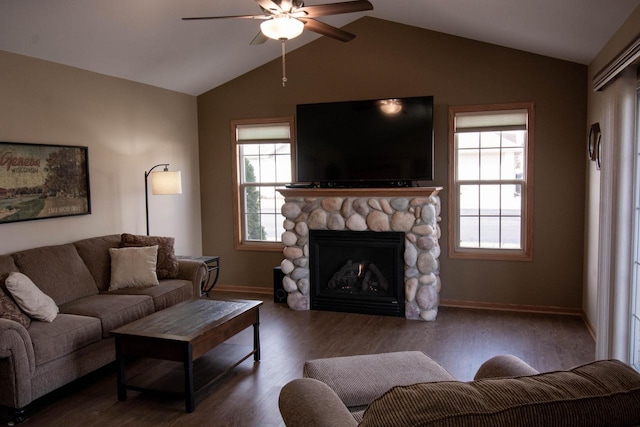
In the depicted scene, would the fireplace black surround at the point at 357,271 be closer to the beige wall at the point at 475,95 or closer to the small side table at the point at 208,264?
the beige wall at the point at 475,95

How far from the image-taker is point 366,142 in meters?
5.49

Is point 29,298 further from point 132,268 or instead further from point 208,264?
point 208,264

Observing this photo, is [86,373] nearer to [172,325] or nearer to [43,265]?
[172,325]

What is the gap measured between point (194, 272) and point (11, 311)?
5.94 ft

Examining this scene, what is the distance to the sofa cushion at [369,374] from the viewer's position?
2.34 metres

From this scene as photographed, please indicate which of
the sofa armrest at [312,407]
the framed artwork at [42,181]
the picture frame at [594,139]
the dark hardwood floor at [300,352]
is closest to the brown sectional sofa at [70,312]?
the dark hardwood floor at [300,352]

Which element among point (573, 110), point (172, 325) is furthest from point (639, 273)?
point (172, 325)

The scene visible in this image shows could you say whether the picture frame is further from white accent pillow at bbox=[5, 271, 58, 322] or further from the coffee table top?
white accent pillow at bbox=[5, 271, 58, 322]

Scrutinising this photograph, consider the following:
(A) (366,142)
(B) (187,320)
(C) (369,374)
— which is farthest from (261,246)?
(C) (369,374)

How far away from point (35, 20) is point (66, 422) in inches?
114

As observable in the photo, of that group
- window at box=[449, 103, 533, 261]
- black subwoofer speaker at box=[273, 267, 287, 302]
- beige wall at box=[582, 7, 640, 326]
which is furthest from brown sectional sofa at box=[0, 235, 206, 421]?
beige wall at box=[582, 7, 640, 326]

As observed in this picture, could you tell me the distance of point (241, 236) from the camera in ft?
21.5

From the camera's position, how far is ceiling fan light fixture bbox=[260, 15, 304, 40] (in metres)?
3.11

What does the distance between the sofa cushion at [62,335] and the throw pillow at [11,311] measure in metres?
0.06
